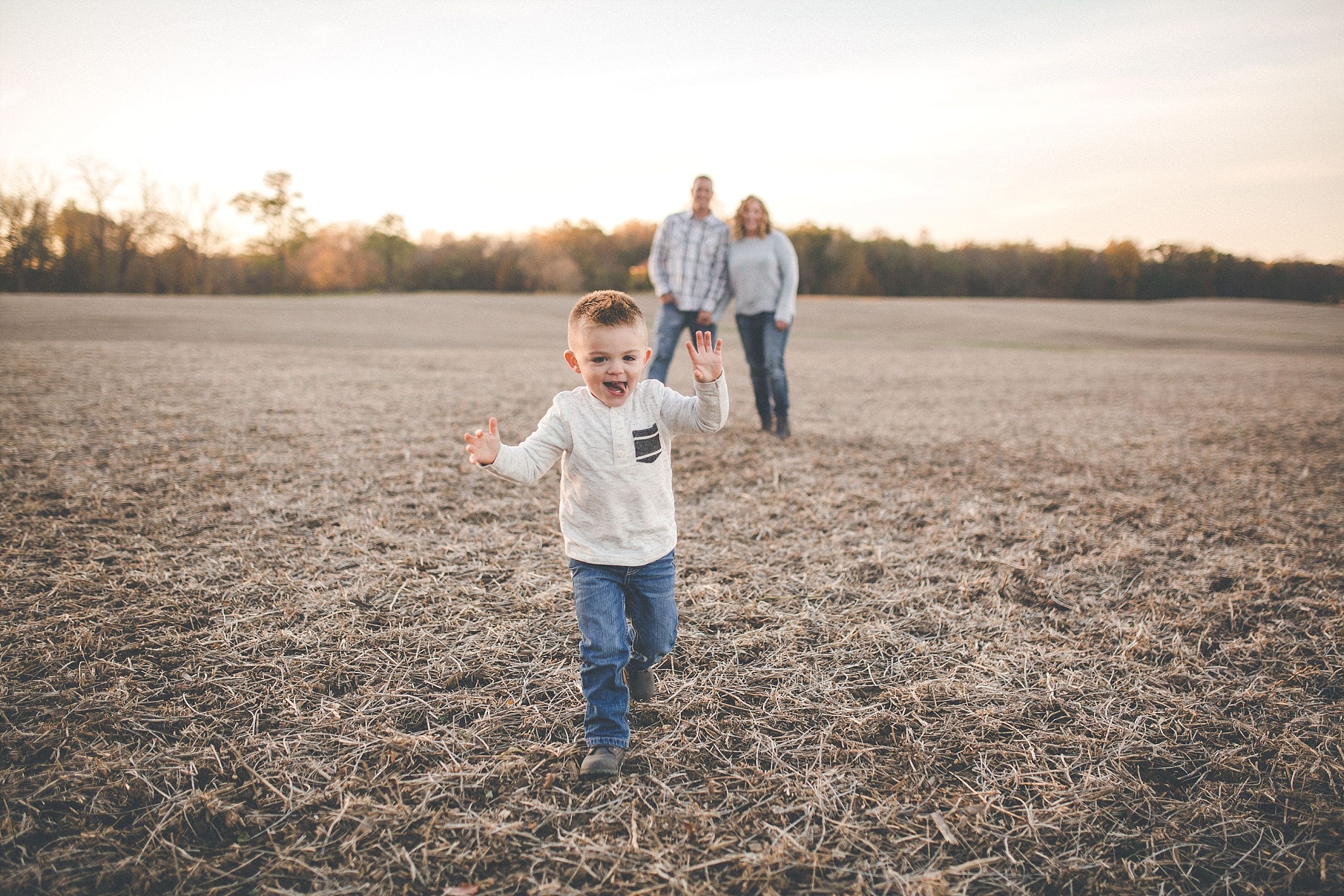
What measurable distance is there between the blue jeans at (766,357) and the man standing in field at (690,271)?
13.9 inches

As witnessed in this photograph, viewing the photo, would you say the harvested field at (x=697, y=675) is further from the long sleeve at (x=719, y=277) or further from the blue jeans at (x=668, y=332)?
the long sleeve at (x=719, y=277)

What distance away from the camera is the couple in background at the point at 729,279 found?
668 centimetres

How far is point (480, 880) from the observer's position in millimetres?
1848

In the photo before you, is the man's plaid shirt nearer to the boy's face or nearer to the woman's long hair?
the woman's long hair

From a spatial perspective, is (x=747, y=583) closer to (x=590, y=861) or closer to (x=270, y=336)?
(x=590, y=861)

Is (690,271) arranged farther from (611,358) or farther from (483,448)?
(483,448)

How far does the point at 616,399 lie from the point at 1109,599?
2.94m

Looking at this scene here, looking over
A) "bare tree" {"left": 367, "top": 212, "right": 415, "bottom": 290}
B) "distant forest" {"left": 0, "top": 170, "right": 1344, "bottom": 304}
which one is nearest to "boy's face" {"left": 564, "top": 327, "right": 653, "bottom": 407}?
"distant forest" {"left": 0, "top": 170, "right": 1344, "bottom": 304}

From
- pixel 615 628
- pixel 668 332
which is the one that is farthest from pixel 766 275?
pixel 615 628

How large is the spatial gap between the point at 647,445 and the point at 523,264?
61832mm

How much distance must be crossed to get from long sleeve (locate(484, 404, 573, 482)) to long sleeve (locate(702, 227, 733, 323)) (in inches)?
183

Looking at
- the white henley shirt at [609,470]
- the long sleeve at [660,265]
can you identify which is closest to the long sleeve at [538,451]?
the white henley shirt at [609,470]

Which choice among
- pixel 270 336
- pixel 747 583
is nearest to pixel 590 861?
pixel 747 583

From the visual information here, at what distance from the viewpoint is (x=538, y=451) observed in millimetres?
2430
